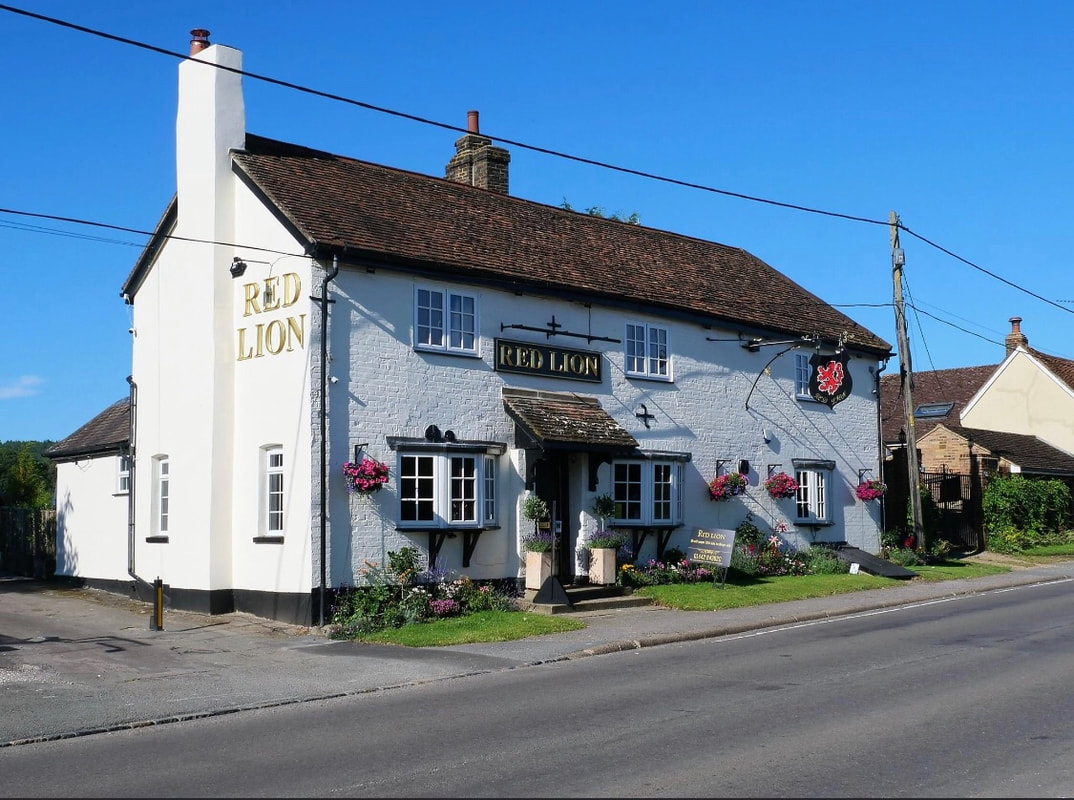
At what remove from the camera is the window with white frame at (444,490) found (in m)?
18.7

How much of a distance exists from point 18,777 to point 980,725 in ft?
24.8

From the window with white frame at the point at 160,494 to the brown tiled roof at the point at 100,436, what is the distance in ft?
5.36

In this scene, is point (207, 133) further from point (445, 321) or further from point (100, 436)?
point (100, 436)

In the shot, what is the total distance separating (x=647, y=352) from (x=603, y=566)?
4.76m

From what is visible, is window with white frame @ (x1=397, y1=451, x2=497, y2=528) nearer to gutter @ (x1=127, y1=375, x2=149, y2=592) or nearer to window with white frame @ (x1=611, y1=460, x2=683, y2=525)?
window with white frame @ (x1=611, y1=460, x2=683, y2=525)

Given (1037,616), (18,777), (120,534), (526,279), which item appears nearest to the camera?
(18,777)

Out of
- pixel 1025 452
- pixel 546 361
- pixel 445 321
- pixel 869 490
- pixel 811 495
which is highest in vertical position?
pixel 445 321

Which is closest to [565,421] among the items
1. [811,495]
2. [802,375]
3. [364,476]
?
[364,476]

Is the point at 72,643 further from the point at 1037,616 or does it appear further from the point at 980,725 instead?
the point at 1037,616

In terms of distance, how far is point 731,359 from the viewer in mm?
24641

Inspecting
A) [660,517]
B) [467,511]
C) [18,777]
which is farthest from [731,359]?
[18,777]

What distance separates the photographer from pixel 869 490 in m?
27.2

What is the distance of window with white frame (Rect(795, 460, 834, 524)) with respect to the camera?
2584cm

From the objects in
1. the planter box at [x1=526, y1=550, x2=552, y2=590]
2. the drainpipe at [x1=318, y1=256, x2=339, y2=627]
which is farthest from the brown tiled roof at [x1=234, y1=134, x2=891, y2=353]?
the planter box at [x1=526, y1=550, x2=552, y2=590]
